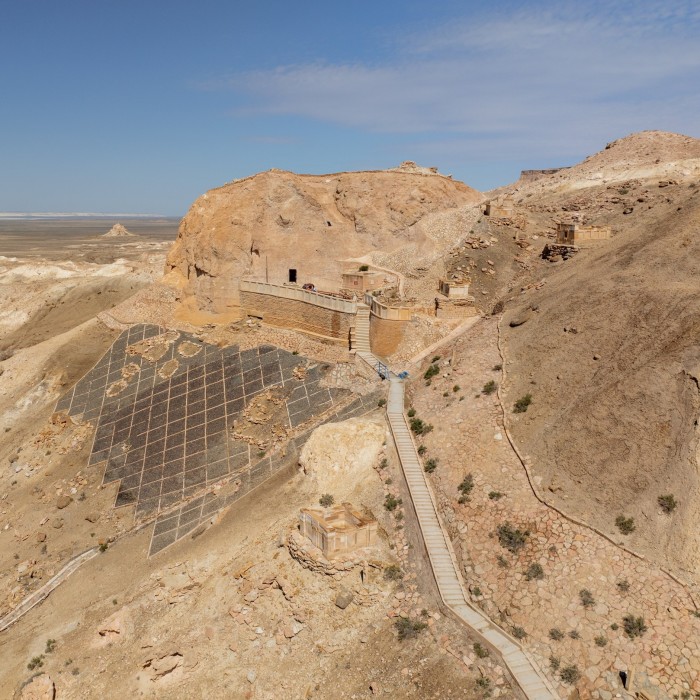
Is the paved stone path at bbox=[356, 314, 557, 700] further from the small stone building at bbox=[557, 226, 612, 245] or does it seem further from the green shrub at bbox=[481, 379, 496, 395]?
the small stone building at bbox=[557, 226, 612, 245]

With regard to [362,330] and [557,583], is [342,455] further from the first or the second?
[362,330]

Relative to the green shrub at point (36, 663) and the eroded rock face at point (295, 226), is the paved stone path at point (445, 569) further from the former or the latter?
the eroded rock face at point (295, 226)

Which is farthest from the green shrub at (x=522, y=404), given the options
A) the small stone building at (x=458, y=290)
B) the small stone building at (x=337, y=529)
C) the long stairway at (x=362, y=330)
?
the small stone building at (x=458, y=290)

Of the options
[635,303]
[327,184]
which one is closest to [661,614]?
[635,303]

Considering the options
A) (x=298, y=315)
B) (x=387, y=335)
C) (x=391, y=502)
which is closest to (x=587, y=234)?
(x=387, y=335)

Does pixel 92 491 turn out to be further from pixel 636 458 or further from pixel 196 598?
pixel 636 458
